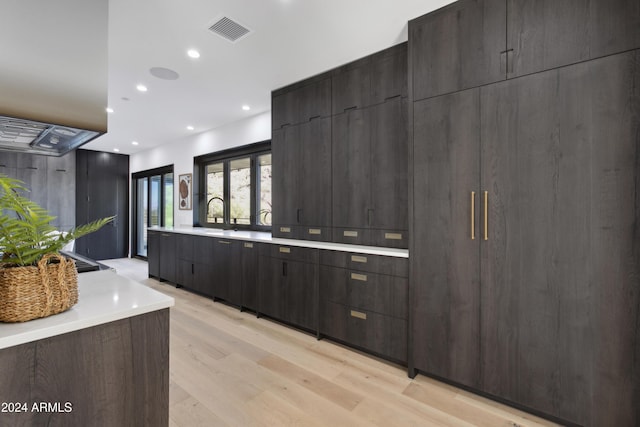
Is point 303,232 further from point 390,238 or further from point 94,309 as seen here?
point 94,309

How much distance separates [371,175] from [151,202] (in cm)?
632

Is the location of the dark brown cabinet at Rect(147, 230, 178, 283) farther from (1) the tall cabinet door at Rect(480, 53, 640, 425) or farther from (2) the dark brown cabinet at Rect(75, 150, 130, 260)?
(1) the tall cabinet door at Rect(480, 53, 640, 425)

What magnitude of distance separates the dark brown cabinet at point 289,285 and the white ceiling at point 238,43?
1875 mm

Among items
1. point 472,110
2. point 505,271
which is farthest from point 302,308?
point 472,110

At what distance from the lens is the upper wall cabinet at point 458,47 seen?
1885 mm

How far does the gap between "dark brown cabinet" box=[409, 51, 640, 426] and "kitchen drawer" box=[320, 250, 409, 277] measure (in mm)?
120

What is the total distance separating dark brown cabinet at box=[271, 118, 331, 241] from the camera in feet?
10.2

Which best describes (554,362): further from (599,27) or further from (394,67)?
(394,67)

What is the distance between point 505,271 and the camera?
187 centimetres

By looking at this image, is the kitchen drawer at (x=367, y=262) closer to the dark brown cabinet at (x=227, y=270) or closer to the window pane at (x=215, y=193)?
the dark brown cabinet at (x=227, y=270)

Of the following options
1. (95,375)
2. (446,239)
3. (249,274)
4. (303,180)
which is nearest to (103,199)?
(249,274)

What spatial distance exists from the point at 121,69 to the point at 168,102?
97 cm

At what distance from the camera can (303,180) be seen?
3281mm

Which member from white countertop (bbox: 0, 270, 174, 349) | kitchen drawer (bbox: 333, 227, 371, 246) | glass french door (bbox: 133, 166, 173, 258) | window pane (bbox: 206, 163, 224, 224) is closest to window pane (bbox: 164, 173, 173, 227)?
glass french door (bbox: 133, 166, 173, 258)
